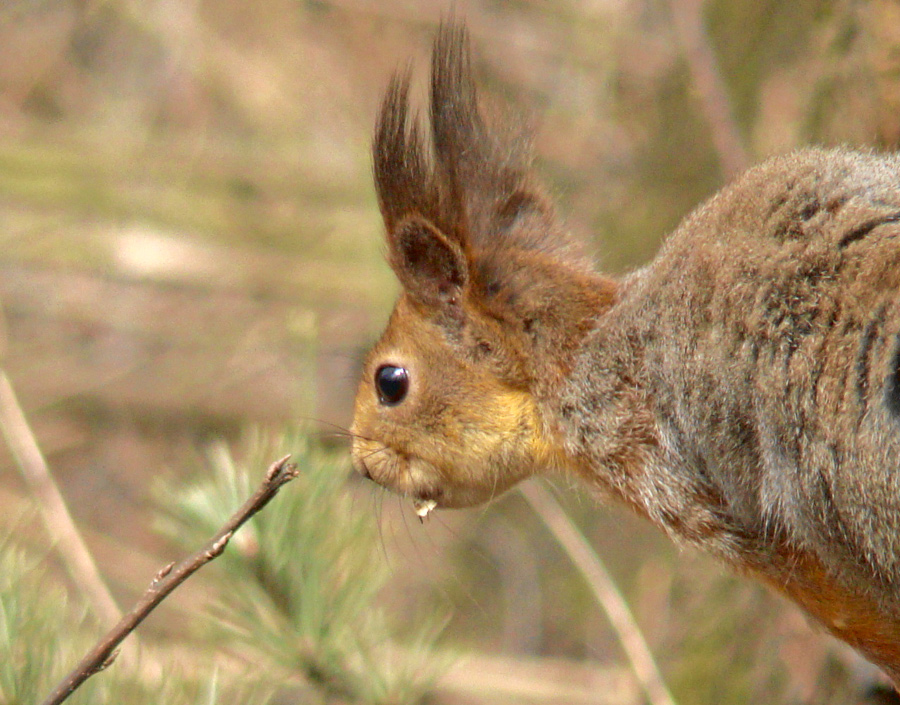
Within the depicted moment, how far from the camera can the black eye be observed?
1.43m

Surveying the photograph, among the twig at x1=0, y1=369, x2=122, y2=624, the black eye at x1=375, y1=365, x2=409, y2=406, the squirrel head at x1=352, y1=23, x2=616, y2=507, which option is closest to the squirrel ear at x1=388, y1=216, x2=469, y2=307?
the squirrel head at x1=352, y1=23, x2=616, y2=507

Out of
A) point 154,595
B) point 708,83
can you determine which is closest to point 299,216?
point 708,83

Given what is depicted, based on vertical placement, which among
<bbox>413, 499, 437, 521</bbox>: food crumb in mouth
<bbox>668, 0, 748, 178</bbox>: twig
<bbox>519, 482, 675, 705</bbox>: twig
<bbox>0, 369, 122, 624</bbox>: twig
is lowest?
<bbox>0, 369, 122, 624</bbox>: twig

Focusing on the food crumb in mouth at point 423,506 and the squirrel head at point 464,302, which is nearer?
the squirrel head at point 464,302

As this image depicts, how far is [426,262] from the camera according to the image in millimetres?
1360

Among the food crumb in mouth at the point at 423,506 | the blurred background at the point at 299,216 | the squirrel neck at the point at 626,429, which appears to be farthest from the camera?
the blurred background at the point at 299,216

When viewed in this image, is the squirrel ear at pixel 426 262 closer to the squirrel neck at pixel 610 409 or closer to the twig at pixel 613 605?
the squirrel neck at pixel 610 409

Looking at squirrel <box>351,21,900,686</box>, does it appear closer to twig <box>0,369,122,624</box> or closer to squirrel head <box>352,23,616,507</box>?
squirrel head <box>352,23,616,507</box>

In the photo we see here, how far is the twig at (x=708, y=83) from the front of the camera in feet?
6.72

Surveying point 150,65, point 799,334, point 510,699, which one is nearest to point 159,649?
point 510,699

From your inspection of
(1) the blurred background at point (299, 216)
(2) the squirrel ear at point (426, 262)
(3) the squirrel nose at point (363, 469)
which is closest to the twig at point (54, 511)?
(3) the squirrel nose at point (363, 469)

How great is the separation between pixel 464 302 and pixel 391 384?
0.16m

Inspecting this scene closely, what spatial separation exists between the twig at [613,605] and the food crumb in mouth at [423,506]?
0.27 meters

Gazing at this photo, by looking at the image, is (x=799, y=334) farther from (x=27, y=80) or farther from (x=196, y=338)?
(x=27, y=80)
